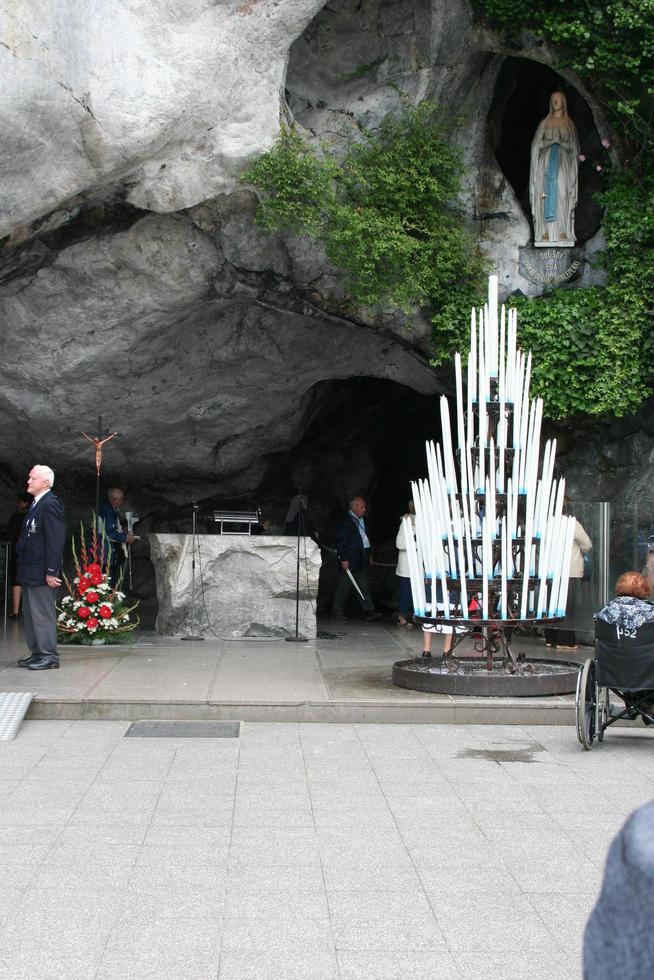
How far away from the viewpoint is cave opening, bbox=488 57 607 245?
1287 cm

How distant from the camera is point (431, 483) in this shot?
8.89 metres

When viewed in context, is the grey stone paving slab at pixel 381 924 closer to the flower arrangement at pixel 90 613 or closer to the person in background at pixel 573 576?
the flower arrangement at pixel 90 613

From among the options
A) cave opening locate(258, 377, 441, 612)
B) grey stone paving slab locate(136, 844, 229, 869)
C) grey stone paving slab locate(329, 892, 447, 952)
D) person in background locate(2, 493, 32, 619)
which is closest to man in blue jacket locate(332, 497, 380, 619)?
cave opening locate(258, 377, 441, 612)

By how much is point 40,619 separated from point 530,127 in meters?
8.92

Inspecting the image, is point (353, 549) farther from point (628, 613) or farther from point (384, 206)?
point (628, 613)

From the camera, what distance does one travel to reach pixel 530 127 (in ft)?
Result: 46.2

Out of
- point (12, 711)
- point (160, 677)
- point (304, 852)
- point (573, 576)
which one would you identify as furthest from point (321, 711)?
point (573, 576)

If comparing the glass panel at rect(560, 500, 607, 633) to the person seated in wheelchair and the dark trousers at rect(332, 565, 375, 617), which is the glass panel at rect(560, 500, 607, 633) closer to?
the dark trousers at rect(332, 565, 375, 617)

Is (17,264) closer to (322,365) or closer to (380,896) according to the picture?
(322,365)

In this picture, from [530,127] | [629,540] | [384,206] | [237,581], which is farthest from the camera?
[530,127]

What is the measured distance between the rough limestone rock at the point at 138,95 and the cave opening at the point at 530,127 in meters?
3.53

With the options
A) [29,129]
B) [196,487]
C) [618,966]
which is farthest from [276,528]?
[618,966]

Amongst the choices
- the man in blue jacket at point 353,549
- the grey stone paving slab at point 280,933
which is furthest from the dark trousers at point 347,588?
the grey stone paving slab at point 280,933

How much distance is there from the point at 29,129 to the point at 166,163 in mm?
1618
